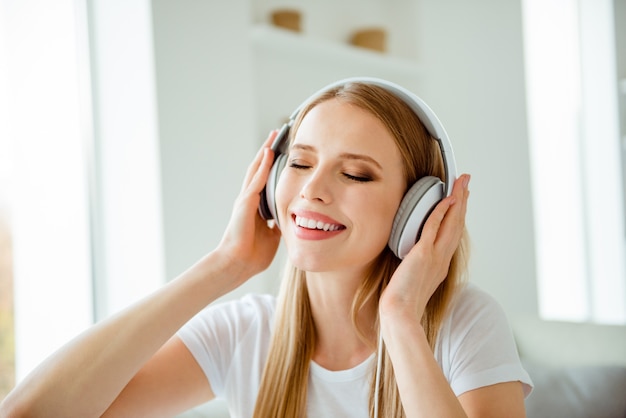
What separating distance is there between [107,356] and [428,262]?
69 cm

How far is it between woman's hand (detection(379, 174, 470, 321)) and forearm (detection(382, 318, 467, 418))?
1.5 inches

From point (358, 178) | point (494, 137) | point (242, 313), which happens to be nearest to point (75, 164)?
point (242, 313)

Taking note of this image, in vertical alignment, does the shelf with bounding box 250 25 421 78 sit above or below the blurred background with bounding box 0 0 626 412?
above

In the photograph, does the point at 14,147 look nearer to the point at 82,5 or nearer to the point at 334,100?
the point at 82,5

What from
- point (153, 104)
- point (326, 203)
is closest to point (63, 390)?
point (326, 203)

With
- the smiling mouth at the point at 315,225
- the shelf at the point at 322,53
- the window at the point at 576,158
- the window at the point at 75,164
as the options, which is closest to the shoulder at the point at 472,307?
the smiling mouth at the point at 315,225

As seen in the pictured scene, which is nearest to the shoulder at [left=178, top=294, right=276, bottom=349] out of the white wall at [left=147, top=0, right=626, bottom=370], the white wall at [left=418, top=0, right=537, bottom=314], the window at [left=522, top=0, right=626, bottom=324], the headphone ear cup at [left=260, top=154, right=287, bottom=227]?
the headphone ear cup at [left=260, top=154, right=287, bottom=227]

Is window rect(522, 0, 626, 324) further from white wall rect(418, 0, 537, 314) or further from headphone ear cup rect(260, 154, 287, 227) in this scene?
headphone ear cup rect(260, 154, 287, 227)

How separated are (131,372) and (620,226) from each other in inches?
159

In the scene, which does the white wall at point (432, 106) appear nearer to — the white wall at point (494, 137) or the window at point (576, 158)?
the white wall at point (494, 137)

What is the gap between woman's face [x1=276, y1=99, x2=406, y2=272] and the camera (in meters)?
1.36

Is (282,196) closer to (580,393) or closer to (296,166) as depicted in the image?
(296,166)

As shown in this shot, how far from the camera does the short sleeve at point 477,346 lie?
1.31 meters

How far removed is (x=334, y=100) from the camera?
145 centimetres
